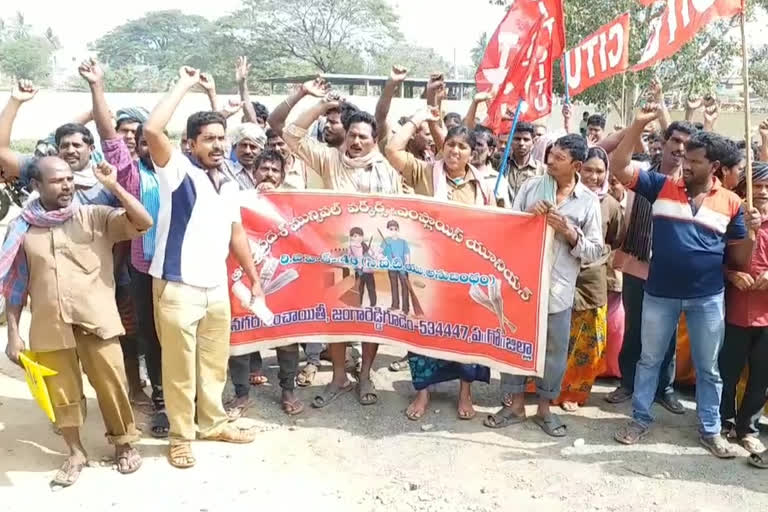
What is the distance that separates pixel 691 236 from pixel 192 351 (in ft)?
9.38

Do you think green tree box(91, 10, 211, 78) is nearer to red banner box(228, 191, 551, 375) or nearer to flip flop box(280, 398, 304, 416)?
red banner box(228, 191, 551, 375)

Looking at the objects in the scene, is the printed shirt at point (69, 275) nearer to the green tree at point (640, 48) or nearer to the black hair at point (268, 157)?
the black hair at point (268, 157)

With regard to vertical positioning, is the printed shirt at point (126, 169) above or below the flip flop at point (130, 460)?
above

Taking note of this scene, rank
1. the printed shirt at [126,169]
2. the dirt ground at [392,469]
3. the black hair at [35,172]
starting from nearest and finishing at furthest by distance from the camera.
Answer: the black hair at [35,172]
the dirt ground at [392,469]
the printed shirt at [126,169]

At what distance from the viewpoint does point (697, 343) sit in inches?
162

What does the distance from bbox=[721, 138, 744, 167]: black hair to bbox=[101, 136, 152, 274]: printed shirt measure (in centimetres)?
332

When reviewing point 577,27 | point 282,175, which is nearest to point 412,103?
point 577,27

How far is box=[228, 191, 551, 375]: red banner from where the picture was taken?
441 cm

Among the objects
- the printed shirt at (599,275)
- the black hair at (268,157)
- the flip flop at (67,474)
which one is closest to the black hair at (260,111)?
the black hair at (268,157)

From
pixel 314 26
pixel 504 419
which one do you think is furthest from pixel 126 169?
pixel 314 26

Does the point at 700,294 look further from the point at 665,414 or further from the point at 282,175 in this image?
the point at 282,175

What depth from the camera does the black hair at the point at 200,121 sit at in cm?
379

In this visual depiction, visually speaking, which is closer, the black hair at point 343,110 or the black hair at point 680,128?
the black hair at point 680,128

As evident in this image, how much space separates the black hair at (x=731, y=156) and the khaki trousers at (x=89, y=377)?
137 inches
